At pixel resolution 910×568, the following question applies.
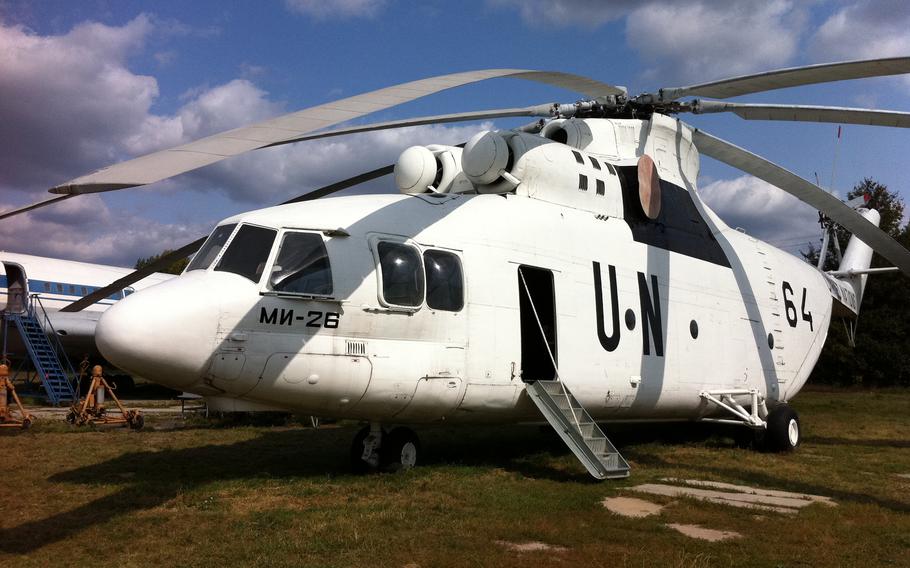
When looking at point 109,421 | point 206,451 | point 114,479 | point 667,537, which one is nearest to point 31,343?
point 109,421

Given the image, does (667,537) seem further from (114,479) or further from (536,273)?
(114,479)

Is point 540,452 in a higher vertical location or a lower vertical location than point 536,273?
lower

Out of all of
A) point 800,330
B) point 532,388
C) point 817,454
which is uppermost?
point 800,330

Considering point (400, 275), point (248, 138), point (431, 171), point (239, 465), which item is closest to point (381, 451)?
point (239, 465)

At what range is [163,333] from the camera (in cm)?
686

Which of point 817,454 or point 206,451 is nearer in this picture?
point 206,451

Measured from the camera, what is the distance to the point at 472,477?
896 cm

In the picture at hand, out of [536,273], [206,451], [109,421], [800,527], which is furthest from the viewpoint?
[109,421]

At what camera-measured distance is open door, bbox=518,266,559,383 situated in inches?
393

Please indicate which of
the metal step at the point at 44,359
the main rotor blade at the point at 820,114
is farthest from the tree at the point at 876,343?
the metal step at the point at 44,359

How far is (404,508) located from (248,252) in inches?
125

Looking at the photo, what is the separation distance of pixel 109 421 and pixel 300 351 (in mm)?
9035

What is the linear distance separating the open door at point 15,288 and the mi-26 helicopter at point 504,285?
14.8 m

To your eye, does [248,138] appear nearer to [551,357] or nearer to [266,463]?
[551,357]
